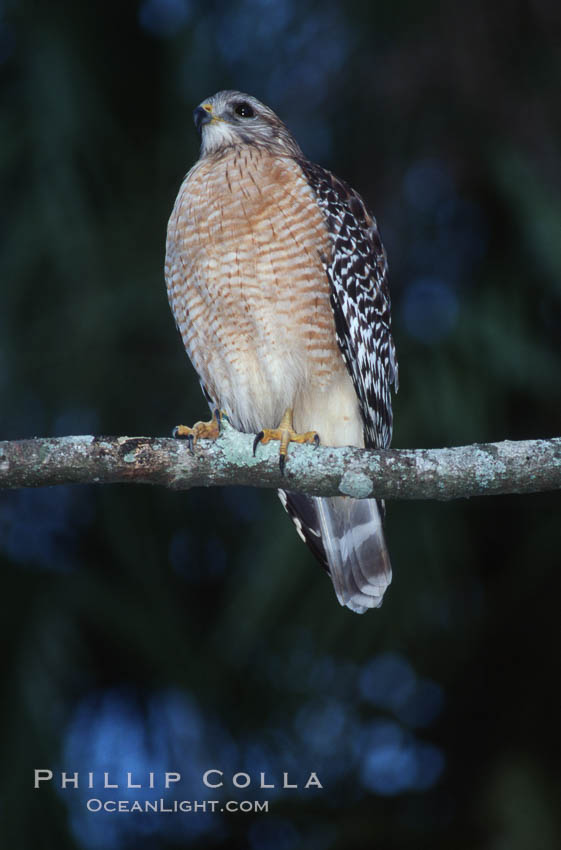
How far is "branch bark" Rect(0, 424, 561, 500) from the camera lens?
335cm

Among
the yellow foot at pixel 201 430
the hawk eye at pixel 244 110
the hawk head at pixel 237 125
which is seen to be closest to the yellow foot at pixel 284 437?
the yellow foot at pixel 201 430

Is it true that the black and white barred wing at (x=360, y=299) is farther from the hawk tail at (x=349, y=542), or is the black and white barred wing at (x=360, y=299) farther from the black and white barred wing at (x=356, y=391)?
the hawk tail at (x=349, y=542)

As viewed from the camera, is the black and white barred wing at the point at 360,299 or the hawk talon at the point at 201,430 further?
the black and white barred wing at the point at 360,299

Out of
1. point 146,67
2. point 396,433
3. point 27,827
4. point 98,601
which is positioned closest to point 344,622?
point 396,433

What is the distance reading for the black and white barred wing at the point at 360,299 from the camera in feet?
15.1

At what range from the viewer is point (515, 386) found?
18.3 ft

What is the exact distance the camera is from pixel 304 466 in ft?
11.9

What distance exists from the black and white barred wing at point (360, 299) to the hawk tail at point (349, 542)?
1.09 feet

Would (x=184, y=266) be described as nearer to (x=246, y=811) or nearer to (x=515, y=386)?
(x=515, y=386)

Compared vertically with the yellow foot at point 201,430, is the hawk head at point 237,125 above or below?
above

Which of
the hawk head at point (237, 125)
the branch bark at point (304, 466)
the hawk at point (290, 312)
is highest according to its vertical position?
the hawk head at point (237, 125)

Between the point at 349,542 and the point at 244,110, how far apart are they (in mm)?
2165

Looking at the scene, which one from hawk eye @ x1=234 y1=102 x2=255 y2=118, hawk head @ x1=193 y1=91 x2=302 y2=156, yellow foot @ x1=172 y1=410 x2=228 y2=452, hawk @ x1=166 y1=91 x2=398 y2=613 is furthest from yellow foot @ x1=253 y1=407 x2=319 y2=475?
hawk eye @ x1=234 y1=102 x2=255 y2=118

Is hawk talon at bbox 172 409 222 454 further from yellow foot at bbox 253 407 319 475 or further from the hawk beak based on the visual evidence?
the hawk beak
